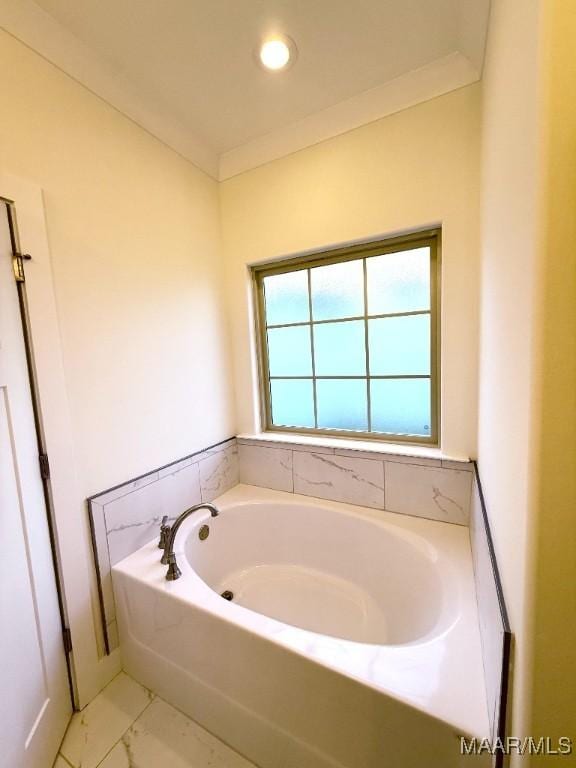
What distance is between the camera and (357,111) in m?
1.47

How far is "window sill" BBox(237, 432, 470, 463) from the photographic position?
1500 millimetres

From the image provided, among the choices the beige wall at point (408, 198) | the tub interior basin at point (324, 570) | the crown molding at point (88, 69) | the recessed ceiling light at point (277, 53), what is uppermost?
the recessed ceiling light at point (277, 53)

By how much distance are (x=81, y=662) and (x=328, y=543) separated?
117 cm

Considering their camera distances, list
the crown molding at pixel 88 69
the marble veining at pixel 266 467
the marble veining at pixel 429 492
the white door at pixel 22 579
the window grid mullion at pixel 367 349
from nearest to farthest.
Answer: the white door at pixel 22 579 → the crown molding at pixel 88 69 → the marble veining at pixel 429 492 → the window grid mullion at pixel 367 349 → the marble veining at pixel 266 467

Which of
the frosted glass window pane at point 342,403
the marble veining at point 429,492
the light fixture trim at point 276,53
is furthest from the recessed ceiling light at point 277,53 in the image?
the marble veining at point 429,492

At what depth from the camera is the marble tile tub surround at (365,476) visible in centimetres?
146

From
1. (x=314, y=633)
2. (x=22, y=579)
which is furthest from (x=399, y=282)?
(x=22, y=579)

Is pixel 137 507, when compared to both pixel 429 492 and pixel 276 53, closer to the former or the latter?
Result: pixel 429 492

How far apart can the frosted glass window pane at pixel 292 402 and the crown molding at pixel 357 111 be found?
51.3 inches

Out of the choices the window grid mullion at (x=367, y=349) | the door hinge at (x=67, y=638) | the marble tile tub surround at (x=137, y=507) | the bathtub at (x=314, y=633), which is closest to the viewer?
the bathtub at (x=314, y=633)

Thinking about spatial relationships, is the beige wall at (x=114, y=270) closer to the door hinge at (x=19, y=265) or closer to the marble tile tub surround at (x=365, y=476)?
the door hinge at (x=19, y=265)

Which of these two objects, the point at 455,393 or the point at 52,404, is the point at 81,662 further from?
the point at 455,393

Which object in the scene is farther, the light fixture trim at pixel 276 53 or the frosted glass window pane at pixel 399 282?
the frosted glass window pane at pixel 399 282

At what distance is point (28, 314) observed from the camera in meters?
1.03
